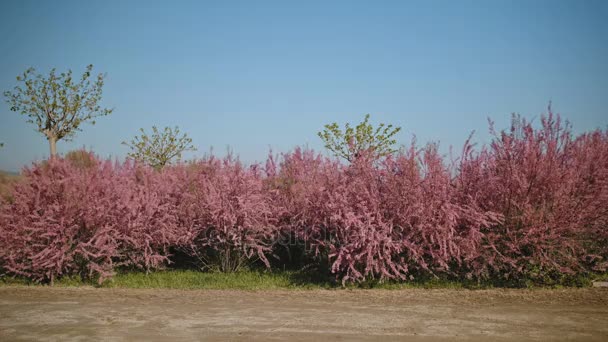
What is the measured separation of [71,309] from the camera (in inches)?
307

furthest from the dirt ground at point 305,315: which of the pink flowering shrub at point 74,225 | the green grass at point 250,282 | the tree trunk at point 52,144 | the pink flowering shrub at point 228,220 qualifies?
the tree trunk at point 52,144

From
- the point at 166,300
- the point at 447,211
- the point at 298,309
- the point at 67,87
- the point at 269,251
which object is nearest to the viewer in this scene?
the point at 298,309

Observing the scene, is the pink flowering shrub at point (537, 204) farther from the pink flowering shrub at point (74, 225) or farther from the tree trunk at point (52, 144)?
the tree trunk at point (52, 144)

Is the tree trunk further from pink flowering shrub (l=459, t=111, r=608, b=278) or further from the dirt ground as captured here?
pink flowering shrub (l=459, t=111, r=608, b=278)

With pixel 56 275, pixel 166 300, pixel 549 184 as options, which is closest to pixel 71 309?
pixel 166 300

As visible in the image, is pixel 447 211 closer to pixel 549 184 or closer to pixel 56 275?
pixel 549 184

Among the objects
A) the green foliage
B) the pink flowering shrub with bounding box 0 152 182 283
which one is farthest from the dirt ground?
the green foliage

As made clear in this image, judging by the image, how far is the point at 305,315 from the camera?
723cm

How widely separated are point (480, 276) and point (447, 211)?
5.49 ft

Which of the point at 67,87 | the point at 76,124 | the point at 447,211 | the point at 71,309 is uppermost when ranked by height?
the point at 67,87

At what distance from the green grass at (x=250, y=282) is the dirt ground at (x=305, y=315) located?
446mm

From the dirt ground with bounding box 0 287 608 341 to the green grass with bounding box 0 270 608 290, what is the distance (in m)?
0.45

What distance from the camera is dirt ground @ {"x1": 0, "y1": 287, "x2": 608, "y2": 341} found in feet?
20.3

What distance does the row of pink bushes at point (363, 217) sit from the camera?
30.6ft
